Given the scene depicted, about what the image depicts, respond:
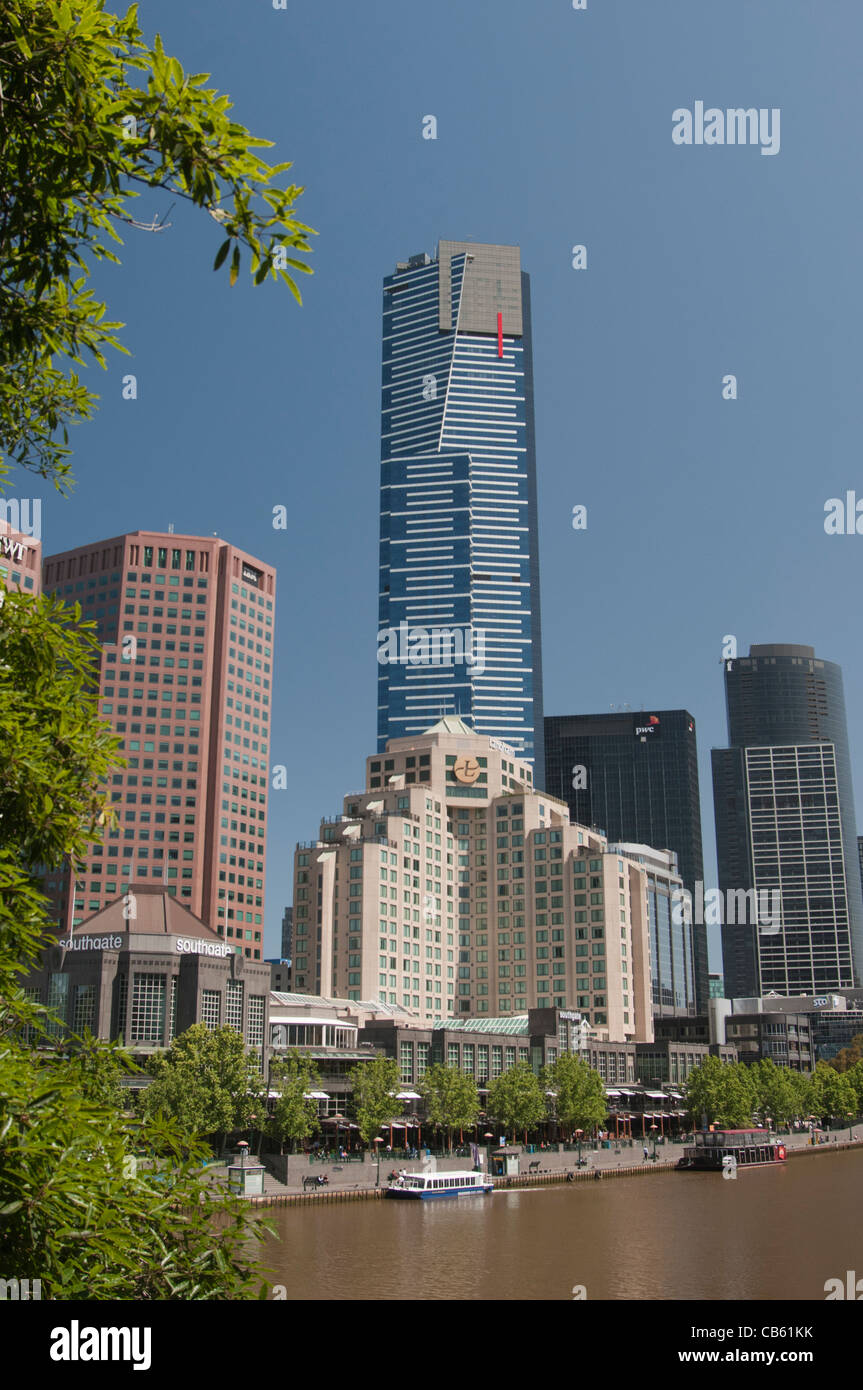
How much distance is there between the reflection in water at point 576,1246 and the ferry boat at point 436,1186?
2.48 metres

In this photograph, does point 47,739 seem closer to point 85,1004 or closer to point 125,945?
point 125,945

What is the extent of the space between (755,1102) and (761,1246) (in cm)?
12588

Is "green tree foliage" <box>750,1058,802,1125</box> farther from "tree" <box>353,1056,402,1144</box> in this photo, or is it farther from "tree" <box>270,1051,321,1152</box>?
"tree" <box>270,1051,321,1152</box>

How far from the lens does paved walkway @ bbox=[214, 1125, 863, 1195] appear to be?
4097 inches

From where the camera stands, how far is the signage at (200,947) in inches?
5202

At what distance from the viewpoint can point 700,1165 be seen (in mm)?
143375

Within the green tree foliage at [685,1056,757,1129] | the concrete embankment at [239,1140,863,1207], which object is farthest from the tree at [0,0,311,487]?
the green tree foliage at [685,1056,757,1129]

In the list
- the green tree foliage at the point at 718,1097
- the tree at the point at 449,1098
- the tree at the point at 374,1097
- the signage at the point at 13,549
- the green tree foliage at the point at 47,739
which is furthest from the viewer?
the green tree foliage at the point at 718,1097

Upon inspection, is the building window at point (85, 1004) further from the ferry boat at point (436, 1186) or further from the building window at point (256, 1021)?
the ferry boat at point (436, 1186)

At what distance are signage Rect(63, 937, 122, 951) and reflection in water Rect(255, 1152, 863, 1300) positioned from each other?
140 ft

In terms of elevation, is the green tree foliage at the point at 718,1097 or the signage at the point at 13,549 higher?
the signage at the point at 13,549

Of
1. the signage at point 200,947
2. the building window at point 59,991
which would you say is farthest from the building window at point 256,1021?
Answer: the building window at point 59,991

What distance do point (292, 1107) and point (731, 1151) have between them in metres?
61.4
